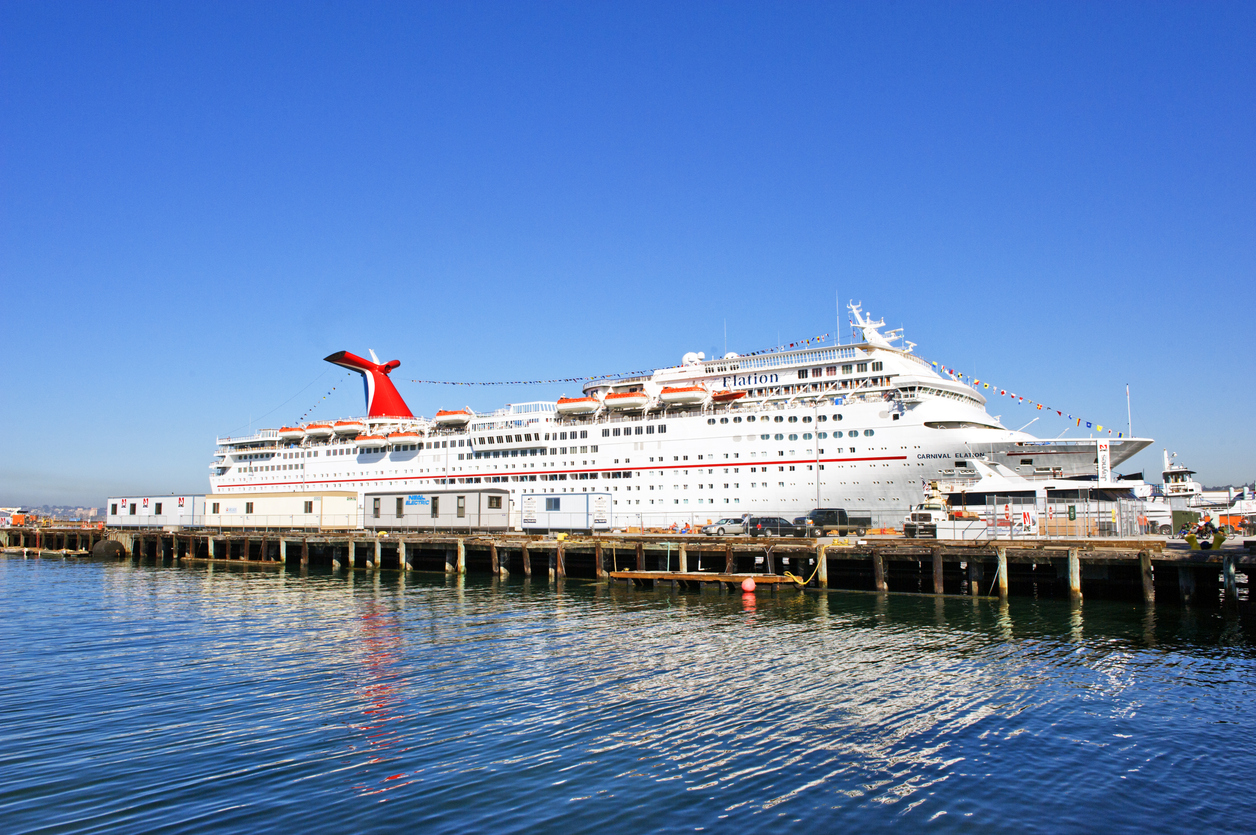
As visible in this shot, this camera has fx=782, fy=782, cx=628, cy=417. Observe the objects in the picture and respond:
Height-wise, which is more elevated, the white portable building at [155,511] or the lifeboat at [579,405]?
the lifeboat at [579,405]

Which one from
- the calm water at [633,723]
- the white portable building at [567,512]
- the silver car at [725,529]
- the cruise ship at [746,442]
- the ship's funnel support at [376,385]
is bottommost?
the calm water at [633,723]

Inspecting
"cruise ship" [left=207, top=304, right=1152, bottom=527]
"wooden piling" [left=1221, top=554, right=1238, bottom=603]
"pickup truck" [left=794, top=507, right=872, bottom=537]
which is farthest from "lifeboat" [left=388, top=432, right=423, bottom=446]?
"wooden piling" [left=1221, top=554, right=1238, bottom=603]

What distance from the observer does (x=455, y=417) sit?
59.8m

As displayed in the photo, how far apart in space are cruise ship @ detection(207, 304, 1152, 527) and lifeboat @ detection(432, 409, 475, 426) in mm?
134

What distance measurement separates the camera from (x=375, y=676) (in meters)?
15.8

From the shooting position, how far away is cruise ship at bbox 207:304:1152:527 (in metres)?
40.9

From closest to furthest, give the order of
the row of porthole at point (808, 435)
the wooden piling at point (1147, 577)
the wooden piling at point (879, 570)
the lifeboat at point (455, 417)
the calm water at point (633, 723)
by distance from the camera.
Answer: the calm water at point (633, 723) → the wooden piling at point (1147, 577) → the wooden piling at point (879, 570) → the row of porthole at point (808, 435) → the lifeboat at point (455, 417)

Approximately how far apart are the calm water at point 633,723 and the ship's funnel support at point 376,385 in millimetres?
46143

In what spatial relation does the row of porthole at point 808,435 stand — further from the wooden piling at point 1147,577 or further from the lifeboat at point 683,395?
the wooden piling at point 1147,577

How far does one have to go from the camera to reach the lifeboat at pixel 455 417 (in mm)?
59656

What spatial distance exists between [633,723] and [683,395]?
3685 cm

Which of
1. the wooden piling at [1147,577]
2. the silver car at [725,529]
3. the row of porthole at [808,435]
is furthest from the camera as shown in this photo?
the row of porthole at [808,435]

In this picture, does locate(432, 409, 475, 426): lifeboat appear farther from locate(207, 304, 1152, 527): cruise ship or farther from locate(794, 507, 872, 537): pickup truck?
locate(794, 507, 872, 537): pickup truck

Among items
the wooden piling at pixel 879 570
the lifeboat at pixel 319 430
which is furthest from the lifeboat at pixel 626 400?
the lifeboat at pixel 319 430
